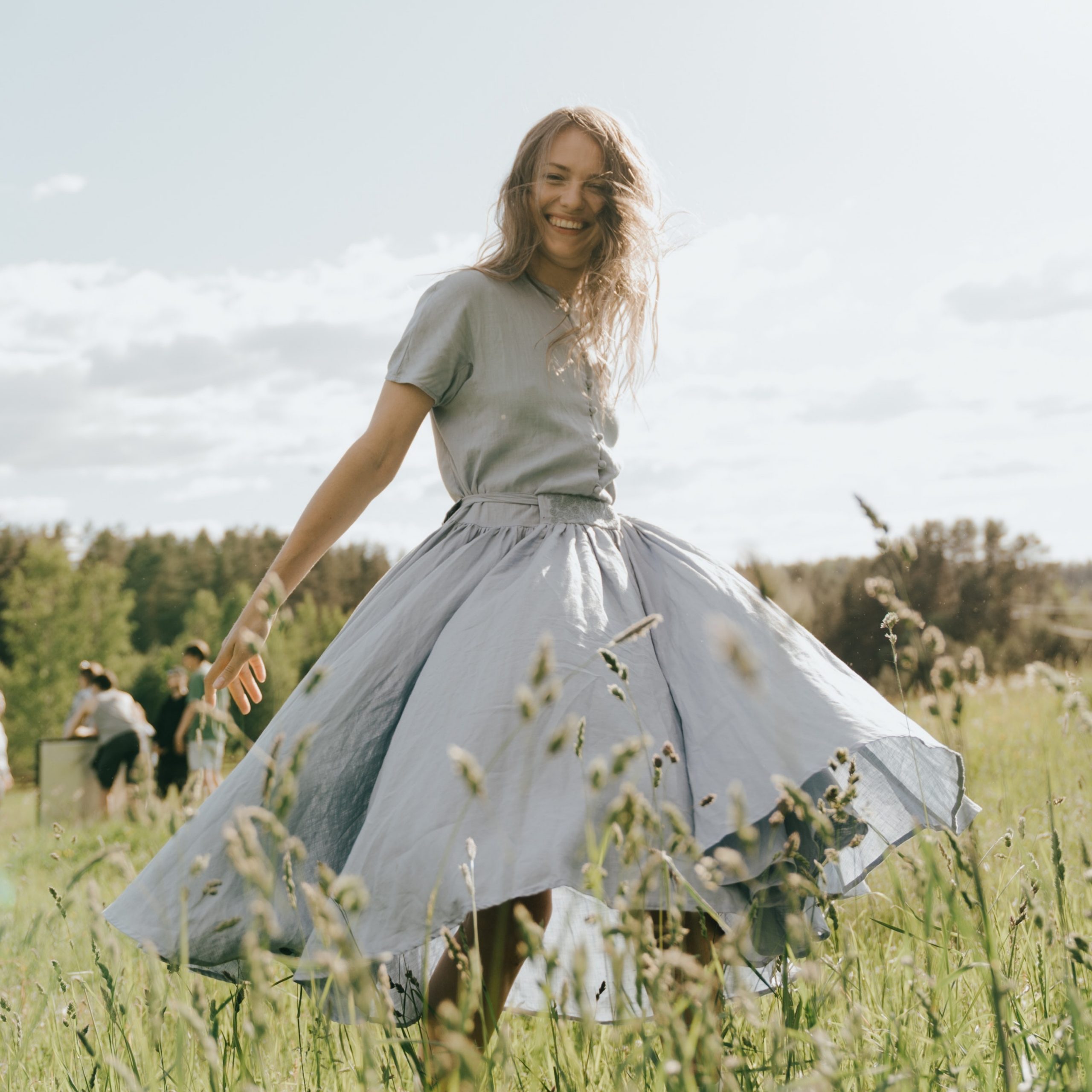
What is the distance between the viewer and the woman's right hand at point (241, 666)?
1679 millimetres

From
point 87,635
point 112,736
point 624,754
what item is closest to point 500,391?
point 624,754

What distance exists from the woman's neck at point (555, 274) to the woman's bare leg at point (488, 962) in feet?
4.12

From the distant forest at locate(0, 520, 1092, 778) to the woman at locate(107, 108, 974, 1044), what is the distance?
5.95 metres

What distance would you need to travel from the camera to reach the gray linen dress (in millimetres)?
1455

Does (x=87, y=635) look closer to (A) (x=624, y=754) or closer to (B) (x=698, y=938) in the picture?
(B) (x=698, y=938)

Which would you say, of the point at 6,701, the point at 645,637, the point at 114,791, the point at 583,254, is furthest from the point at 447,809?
the point at 6,701

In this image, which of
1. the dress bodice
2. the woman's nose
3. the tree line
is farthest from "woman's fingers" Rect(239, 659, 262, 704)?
the tree line

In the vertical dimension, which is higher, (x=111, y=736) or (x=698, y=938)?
(x=698, y=938)

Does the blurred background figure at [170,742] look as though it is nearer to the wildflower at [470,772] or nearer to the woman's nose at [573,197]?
the woman's nose at [573,197]

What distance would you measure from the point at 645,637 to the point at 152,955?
96cm

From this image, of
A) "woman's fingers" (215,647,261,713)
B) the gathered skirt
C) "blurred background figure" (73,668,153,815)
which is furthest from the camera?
"blurred background figure" (73,668,153,815)

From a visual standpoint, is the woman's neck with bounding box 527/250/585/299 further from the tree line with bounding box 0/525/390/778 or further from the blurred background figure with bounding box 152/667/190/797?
the tree line with bounding box 0/525/390/778

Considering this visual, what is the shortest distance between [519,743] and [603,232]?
1.19 meters

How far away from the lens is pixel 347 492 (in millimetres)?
1950
